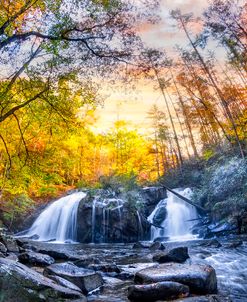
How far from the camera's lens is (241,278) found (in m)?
8.07

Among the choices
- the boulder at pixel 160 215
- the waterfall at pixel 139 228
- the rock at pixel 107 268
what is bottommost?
the rock at pixel 107 268

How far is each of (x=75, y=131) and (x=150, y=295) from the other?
6451mm

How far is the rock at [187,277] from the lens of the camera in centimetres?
620

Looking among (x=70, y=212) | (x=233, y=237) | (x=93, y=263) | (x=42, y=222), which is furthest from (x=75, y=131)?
(x=42, y=222)

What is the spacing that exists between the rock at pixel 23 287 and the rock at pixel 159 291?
162cm

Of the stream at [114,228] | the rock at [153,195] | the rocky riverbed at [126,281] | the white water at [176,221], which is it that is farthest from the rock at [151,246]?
the rock at [153,195]

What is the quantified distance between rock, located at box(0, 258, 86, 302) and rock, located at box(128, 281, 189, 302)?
63.6 inches

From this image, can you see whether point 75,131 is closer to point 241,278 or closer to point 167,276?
point 167,276

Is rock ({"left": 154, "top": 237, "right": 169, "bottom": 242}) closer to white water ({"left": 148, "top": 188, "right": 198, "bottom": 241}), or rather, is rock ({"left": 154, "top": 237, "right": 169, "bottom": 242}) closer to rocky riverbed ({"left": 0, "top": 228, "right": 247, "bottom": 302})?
white water ({"left": 148, "top": 188, "right": 198, "bottom": 241})

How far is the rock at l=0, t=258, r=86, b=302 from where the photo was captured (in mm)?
4203

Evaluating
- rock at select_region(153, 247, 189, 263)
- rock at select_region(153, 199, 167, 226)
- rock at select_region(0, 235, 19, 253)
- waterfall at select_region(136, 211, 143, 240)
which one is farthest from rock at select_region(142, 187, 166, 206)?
rock at select_region(153, 247, 189, 263)

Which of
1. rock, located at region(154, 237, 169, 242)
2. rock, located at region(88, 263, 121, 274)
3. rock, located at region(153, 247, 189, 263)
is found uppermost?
rock, located at region(154, 237, 169, 242)

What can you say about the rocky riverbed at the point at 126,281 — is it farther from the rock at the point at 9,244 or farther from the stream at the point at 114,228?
the stream at the point at 114,228

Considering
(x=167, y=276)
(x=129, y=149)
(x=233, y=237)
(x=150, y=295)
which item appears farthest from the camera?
(x=129, y=149)
